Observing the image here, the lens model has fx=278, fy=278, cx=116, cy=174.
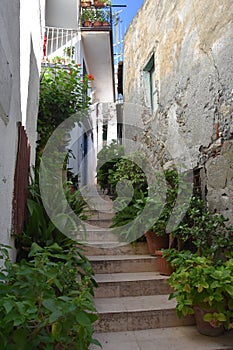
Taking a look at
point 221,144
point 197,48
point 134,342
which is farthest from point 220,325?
point 197,48

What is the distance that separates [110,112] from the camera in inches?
294

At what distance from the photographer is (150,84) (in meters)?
Result: 4.83

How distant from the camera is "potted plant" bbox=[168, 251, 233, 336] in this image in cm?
182

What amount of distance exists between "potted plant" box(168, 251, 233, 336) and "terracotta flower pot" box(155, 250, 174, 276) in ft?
2.06

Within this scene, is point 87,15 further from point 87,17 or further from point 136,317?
point 136,317

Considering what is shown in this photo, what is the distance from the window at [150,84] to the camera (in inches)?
180

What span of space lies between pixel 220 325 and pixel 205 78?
2.28 m

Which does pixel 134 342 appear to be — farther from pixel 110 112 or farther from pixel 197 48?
pixel 110 112

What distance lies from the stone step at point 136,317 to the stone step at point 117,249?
84 centimetres

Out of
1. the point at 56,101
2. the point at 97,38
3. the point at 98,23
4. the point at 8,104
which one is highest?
the point at 98,23

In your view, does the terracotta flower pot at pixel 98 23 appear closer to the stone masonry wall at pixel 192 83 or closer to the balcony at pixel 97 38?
the balcony at pixel 97 38

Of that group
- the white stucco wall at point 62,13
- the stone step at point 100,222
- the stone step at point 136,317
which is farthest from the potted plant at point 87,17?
the stone step at point 136,317

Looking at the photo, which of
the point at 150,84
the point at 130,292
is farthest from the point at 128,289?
the point at 150,84

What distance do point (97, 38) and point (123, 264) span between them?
222 inches
